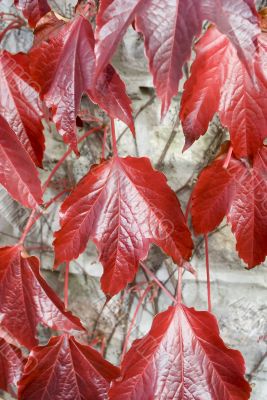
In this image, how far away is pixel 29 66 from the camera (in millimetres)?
701

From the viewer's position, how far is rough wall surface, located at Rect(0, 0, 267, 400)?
0.94 m

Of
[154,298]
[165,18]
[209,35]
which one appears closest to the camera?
[165,18]

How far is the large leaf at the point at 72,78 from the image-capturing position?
0.66 m

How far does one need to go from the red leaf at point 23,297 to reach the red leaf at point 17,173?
0.15 m

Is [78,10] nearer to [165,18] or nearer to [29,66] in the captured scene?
[29,66]

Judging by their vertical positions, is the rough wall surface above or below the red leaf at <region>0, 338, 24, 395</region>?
above

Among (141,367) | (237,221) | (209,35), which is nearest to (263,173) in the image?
(237,221)

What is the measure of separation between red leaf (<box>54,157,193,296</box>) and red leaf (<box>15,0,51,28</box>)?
0.27 meters

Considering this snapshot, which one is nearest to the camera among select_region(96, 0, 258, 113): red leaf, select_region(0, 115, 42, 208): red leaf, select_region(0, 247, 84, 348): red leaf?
select_region(96, 0, 258, 113): red leaf

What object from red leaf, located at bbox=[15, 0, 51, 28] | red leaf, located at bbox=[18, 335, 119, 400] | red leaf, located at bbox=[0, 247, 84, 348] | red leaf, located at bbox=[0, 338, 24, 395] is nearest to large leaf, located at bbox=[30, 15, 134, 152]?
red leaf, located at bbox=[15, 0, 51, 28]

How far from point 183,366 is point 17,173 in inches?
15.0

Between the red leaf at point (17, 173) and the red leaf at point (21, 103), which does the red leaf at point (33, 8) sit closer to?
the red leaf at point (21, 103)

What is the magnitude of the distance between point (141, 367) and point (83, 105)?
51cm

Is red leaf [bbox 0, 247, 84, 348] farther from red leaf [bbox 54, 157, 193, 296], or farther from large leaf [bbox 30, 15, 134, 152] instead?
large leaf [bbox 30, 15, 134, 152]
